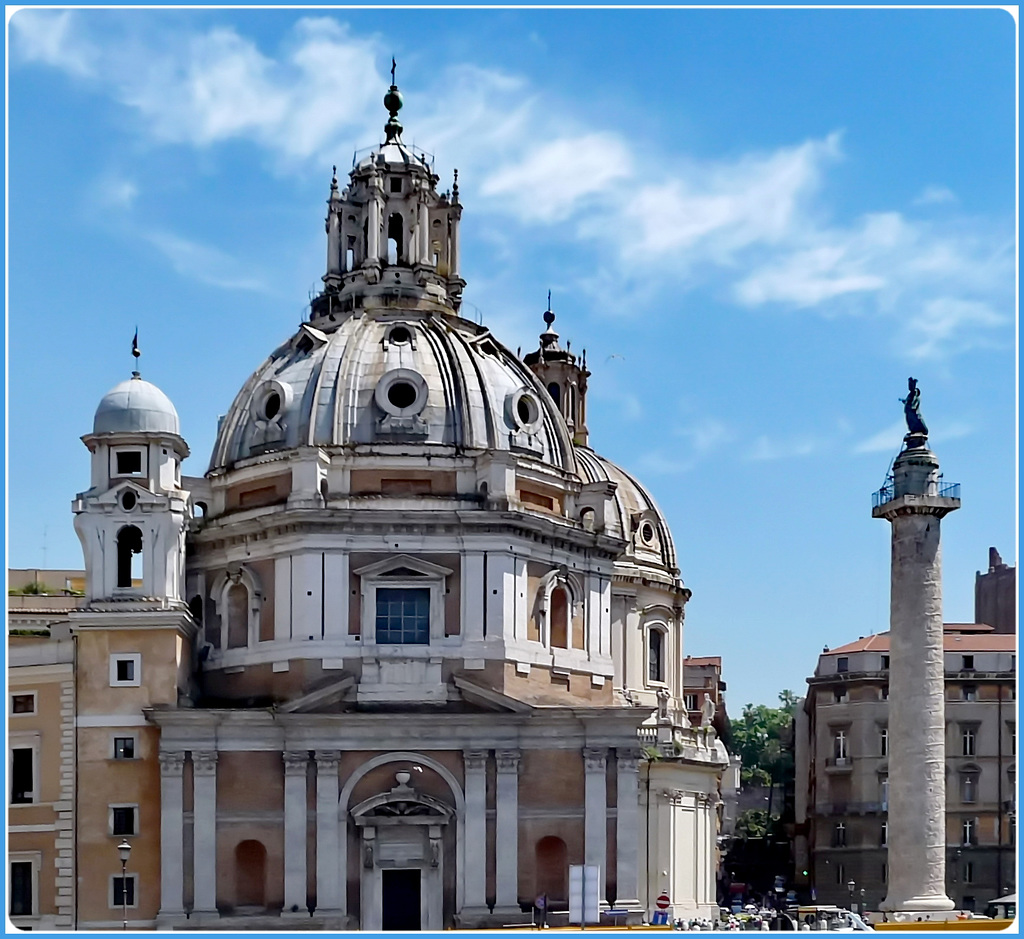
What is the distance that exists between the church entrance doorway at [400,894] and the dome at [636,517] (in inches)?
816

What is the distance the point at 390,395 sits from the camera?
58219mm

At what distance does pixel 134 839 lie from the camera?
5259cm

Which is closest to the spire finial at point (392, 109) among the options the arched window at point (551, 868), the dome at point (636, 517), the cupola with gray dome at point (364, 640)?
the cupola with gray dome at point (364, 640)

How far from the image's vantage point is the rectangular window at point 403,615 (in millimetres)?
55656

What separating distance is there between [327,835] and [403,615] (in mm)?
6329

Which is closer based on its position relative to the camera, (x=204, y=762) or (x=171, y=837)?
(x=171, y=837)

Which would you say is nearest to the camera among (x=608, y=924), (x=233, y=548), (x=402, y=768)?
(x=608, y=924)

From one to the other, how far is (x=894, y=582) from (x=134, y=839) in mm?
20214

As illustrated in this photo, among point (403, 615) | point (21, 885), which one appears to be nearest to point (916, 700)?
point (403, 615)

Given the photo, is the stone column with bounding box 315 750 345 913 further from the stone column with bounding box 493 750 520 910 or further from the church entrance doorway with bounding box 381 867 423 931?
the stone column with bounding box 493 750 520 910

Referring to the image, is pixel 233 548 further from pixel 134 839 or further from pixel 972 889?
pixel 972 889

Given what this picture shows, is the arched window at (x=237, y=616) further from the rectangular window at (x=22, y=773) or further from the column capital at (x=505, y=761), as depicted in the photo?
the column capital at (x=505, y=761)

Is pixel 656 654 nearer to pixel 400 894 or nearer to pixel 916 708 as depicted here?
pixel 400 894

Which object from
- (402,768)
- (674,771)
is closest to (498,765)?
(402,768)
